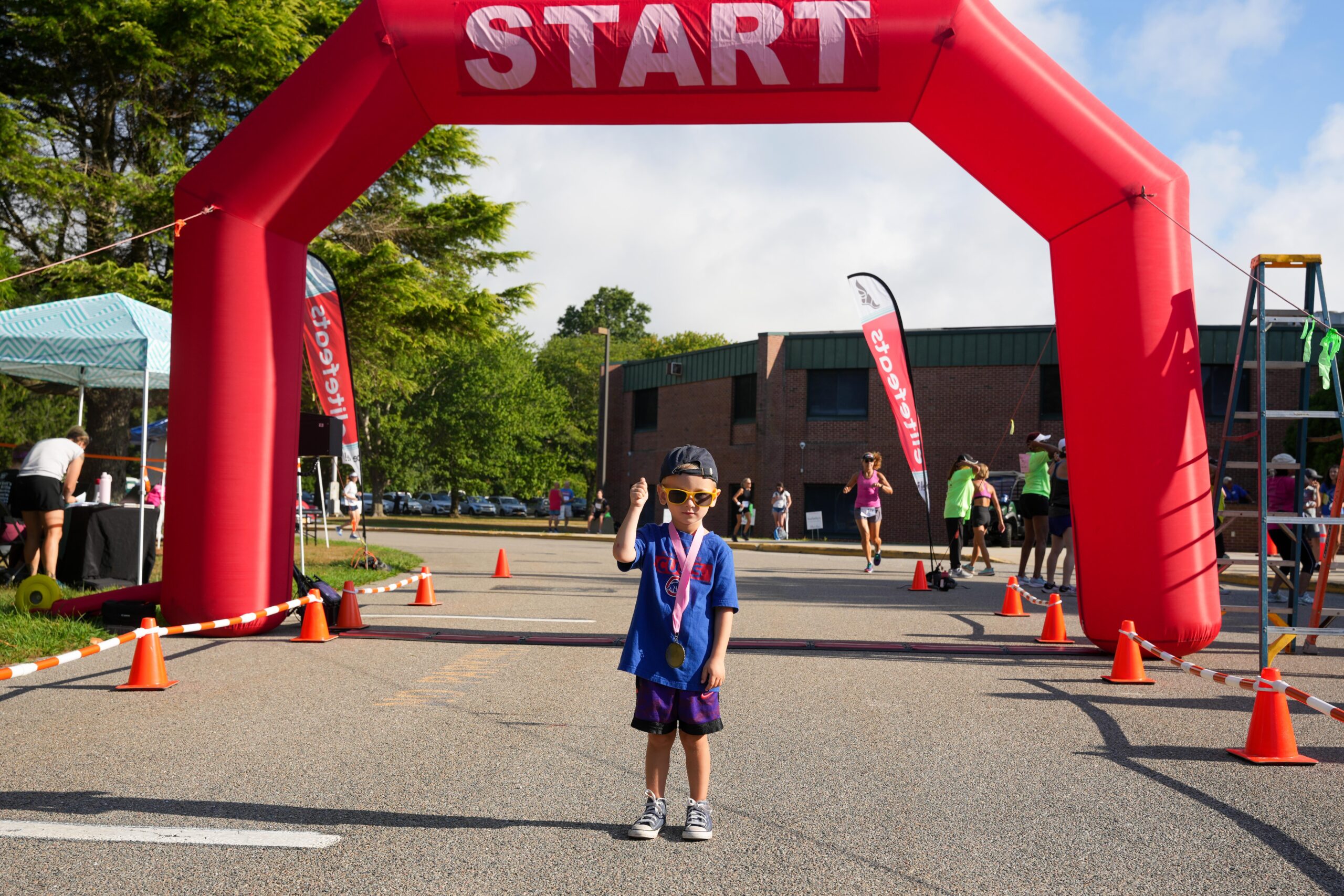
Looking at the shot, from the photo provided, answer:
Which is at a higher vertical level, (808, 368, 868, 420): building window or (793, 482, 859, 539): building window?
(808, 368, 868, 420): building window

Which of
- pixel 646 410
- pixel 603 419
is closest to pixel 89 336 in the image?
pixel 603 419

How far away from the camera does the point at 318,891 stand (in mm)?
3412

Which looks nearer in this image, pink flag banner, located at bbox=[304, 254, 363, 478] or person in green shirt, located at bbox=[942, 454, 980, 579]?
pink flag banner, located at bbox=[304, 254, 363, 478]

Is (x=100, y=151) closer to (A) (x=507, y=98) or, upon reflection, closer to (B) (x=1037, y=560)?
(A) (x=507, y=98)

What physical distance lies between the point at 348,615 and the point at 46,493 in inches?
141

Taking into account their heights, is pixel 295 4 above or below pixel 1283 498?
above

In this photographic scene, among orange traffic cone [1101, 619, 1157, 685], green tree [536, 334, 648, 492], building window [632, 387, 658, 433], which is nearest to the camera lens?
orange traffic cone [1101, 619, 1157, 685]

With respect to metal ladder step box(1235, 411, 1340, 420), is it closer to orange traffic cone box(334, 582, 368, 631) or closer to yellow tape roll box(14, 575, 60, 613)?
orange traffic cone box(334, 582, 368, 631)

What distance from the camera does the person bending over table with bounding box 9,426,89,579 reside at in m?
10.5

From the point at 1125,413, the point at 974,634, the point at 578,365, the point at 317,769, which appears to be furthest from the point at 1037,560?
the point at 578,365

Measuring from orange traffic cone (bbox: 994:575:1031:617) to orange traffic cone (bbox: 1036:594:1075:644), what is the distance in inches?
84.7

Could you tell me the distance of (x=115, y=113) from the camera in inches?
829

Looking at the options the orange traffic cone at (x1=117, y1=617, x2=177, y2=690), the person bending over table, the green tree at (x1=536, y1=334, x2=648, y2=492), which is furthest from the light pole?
the orange traffic cone at (x1=117, y1=617, x2=177, y2=690)

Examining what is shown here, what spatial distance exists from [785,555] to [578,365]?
5117cm
